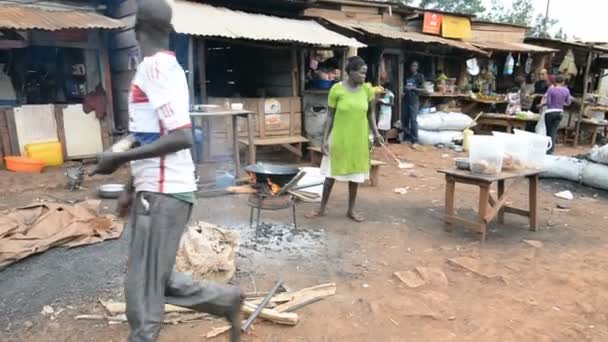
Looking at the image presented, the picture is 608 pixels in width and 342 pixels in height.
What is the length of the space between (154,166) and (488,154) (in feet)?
12.0

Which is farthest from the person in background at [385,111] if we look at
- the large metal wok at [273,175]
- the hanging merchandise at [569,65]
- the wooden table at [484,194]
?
the large metal wok at [273,175]

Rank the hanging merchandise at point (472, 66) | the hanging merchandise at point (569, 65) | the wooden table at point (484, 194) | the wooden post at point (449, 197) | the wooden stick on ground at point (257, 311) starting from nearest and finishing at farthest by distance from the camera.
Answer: the wooden stick on ground at point (257, 311), the wooden table at point (484, 194), the wooden post at point (449, 197), the hanging merchandise at point (472, 66), the hanging merchandise at point (569, 65)

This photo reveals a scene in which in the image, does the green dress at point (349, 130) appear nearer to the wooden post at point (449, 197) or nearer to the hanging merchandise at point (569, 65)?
the wooden post at point (449, 197)

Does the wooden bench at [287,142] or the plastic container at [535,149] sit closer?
the plastic container at [535,149]

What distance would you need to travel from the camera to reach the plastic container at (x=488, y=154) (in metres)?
4.61

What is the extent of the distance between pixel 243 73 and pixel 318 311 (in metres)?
7.96

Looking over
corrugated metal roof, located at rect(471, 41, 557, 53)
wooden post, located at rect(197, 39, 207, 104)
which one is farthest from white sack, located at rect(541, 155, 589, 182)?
wooden post, located at rect(197, 39, 207, 104)

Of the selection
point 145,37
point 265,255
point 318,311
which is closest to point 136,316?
point 145,37

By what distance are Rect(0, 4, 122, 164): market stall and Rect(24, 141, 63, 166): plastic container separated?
0.06 feet

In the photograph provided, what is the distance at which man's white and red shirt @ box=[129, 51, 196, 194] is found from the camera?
6.29ft

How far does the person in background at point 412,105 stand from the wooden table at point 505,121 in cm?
223

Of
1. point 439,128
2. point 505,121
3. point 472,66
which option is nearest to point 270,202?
point 439,128

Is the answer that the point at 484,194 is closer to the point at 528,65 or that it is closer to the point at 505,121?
the point at 505,121

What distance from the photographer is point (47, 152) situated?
7.63 m
